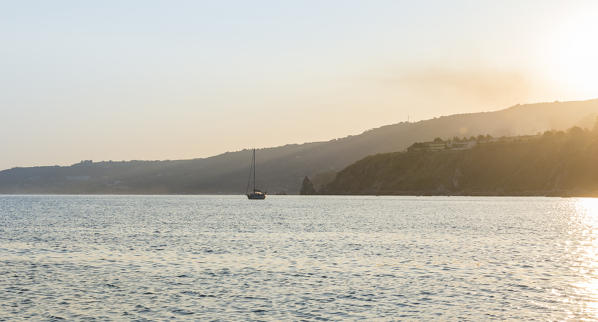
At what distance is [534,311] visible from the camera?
33562 millimetres

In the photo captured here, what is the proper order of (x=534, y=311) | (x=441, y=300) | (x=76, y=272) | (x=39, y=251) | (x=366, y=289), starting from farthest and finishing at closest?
(x=39, y=251) → (x=76, y=272) → (x=366, y=289) → (x=441, y=300) → (x=534, y=311)

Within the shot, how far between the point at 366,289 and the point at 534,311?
10.5 m

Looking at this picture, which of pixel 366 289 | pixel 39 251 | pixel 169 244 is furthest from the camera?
pixel 169 244

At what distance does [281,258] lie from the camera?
5831 centimetres

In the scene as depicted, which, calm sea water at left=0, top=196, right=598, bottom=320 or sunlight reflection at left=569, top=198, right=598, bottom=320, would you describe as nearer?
sunlight reflection at left=569, top=198, right=598, bottom=320

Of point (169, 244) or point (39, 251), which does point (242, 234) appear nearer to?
point (169, 244)

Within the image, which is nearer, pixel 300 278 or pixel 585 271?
pixel 300 278

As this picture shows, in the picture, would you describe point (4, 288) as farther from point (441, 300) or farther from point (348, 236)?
point (348, 236)

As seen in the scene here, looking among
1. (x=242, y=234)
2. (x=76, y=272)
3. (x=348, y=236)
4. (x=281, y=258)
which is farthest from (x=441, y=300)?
(x=242, y=234)

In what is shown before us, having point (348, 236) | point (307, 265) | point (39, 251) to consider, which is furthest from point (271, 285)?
point (348, 236)

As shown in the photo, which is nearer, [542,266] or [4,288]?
[4,288]

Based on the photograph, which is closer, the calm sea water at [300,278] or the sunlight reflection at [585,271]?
the sunlight reflection at [585,271]

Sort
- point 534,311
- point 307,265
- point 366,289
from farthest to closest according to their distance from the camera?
point 307,265
point 366,289
point 534,311

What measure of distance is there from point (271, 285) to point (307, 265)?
1065 cm
